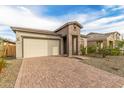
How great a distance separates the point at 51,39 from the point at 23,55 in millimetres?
4614

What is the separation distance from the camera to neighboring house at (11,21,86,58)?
1294cm

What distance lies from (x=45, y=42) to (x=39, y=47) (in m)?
1.16

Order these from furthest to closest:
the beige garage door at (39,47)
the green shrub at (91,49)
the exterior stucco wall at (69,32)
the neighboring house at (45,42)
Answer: the green shrub at (91,49), the exterior stucco wall at (69,32), the beige garage door at (39,47), the neighboring house at (45,42)

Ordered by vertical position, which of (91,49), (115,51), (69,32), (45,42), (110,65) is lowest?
(110,65)

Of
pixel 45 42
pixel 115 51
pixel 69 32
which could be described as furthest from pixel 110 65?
pixel 45 42

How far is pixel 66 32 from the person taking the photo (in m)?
15.3

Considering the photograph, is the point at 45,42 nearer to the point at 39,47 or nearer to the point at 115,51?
the point at 39,47

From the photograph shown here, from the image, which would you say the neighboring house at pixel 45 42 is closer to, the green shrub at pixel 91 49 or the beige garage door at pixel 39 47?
the beige garage door at pixel 39 47

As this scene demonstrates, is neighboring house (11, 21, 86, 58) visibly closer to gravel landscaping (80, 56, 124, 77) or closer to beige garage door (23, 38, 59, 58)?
beige garage door (23, 38, 59, 58)

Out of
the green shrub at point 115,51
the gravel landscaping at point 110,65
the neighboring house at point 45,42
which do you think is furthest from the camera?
the green shrub at point 115,51

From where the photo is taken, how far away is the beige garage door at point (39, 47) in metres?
13.3

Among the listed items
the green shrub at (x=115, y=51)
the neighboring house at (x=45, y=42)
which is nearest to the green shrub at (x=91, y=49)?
the neighboring house at (x=45, y=42)

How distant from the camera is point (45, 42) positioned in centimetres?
1492

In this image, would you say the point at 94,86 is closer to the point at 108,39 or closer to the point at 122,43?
the point at 122,43
